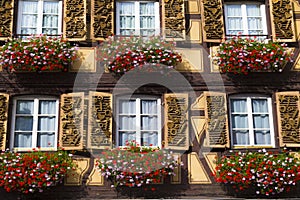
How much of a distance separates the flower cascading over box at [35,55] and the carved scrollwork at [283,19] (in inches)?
166

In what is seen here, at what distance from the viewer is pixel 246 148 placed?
451 inches

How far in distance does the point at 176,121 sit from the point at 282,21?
10.3 feet

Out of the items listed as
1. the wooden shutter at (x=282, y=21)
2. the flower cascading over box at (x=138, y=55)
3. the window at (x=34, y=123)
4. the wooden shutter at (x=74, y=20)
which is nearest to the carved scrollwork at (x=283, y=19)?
the wooden shutter at (x=282, y=21)

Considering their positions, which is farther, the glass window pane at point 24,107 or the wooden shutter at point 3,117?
the glass window pane at point 24,107

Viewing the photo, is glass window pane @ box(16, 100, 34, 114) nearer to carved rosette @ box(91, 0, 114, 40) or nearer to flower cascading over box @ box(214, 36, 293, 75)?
carved rosette @ box(91, 0, 114, 40)

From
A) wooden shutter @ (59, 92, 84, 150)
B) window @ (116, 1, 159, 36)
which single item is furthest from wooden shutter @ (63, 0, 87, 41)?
wooden shutter @ (59, 92, 84, 150)

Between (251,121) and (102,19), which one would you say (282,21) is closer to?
(251,121)

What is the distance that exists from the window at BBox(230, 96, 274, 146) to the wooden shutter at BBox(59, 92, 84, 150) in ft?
9.80

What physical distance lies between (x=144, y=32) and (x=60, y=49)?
6.13 ft

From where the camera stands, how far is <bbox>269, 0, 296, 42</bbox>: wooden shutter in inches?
482

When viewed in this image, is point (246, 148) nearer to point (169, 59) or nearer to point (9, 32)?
point (169, 59)

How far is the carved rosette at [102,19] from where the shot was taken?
39.7 ft

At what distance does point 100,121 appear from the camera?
37.5 ft

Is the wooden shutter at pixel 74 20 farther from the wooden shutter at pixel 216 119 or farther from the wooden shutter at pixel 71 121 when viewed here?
the wooden shutter at pixel 216 119
